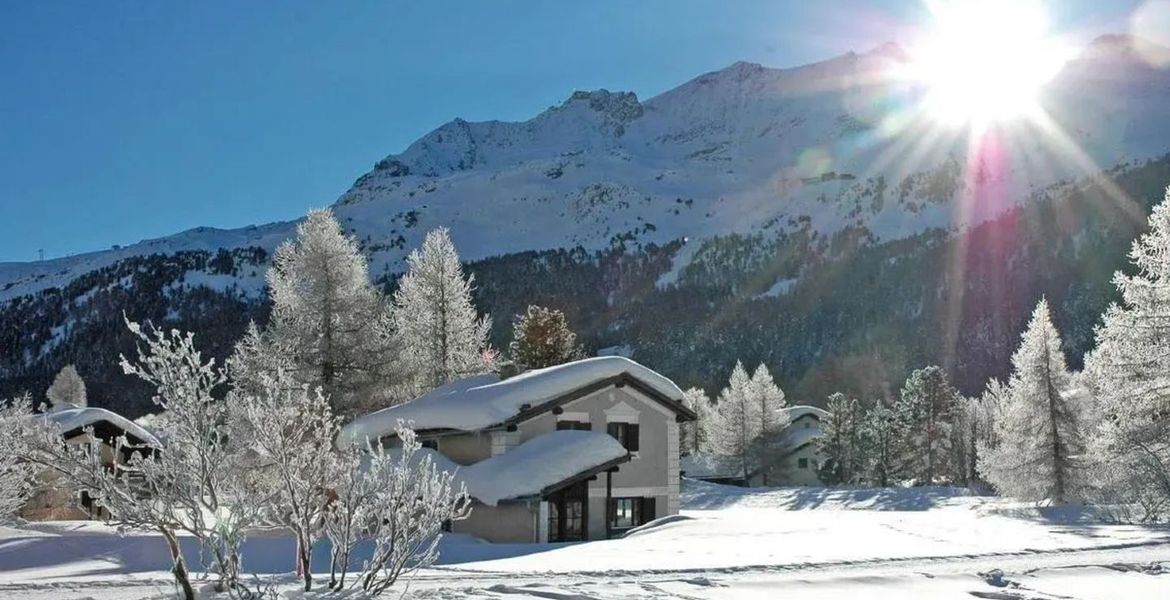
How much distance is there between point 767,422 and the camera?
226 feet

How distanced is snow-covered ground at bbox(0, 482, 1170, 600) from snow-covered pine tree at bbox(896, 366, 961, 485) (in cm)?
3691

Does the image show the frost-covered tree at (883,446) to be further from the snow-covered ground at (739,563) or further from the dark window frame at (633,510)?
the dark window frame at (633,510)

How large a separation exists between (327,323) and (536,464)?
1012 centimetres

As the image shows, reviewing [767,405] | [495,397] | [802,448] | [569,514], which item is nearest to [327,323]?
[495,397]

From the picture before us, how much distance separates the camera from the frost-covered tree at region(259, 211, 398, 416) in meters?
30.8

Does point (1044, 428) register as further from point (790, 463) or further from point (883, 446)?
point (790, 463)

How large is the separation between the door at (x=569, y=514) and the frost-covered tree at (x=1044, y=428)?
57.9 ft

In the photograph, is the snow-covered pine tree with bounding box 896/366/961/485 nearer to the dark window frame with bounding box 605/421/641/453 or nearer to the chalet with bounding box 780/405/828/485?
the chalet with bounding box 780/405/828/485

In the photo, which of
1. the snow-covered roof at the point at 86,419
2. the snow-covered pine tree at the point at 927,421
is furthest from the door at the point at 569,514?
the snow-covered pine tree at the point at 927,421

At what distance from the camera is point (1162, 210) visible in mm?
23938

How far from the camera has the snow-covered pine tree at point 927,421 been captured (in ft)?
207

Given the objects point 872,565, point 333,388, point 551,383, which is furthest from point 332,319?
point 872,565

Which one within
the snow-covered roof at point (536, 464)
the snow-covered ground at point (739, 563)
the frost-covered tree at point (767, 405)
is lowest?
the snow-covered ground at point (739, 563)

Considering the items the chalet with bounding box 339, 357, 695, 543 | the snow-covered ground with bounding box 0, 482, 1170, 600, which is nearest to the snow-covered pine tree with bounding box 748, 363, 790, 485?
the chalet with bounding box 339, 357, 695, 543
